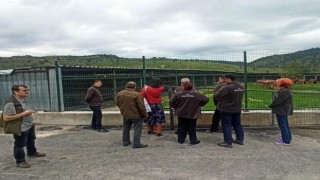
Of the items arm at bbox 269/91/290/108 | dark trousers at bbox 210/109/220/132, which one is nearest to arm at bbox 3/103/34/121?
dark trousers at bbox 210/109/220/132

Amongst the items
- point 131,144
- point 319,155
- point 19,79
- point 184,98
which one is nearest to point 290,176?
point 319,155

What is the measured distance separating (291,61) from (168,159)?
5242 mm

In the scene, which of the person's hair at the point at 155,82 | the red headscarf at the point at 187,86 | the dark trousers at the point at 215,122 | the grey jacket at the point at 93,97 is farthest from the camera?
the grey jacket at the point at 93,97

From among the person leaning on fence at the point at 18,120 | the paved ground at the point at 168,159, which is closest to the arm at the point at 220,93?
the paved ground at the point at 168,159

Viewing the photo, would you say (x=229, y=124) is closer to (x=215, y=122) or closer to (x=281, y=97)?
(x=281, y=97)

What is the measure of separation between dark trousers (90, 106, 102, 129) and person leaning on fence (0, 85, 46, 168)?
10.6 ft

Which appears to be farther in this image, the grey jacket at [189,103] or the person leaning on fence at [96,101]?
the person leaning on fence at [96,101]

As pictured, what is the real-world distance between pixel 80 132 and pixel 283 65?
5.98 metres

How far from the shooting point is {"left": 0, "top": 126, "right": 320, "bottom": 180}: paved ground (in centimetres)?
589

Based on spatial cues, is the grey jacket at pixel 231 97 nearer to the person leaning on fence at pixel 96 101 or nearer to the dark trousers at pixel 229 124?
the dark trousers at pixel 229 124

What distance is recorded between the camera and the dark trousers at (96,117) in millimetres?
9873

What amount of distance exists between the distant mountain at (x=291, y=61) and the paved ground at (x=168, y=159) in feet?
6.70

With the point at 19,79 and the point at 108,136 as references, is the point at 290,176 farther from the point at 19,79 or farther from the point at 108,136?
the point at 19,79

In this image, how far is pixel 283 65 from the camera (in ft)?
33.2
